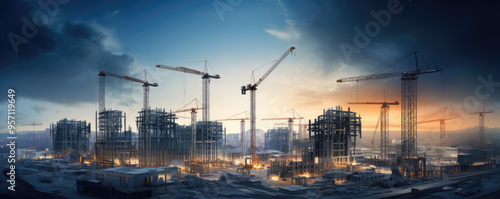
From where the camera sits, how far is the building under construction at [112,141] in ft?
366

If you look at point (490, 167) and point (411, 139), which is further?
point (490, 167)

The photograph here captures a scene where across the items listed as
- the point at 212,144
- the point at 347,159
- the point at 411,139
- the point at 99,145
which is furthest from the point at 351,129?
the point at 99,145

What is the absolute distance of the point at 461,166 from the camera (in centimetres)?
9994

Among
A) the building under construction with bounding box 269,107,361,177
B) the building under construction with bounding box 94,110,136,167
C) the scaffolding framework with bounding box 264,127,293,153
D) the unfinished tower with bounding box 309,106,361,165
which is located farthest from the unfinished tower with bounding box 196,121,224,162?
the scaffolding framework with bounding box 264,127,293,153

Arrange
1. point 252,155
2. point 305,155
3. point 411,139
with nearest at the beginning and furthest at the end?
point 411,139 → point 305,155 → point 252,155

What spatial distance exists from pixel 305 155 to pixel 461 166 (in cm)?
4691

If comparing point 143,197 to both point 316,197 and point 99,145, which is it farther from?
point 99,145

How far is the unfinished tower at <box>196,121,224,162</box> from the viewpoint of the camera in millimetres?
126500

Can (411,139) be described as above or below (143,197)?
above

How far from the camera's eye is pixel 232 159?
14662 cm

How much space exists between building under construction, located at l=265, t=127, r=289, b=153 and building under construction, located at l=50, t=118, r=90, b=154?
310ft

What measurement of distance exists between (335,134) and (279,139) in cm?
7968

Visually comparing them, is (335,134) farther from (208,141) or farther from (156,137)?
(156,137)

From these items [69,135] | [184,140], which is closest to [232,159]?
[184,140]
